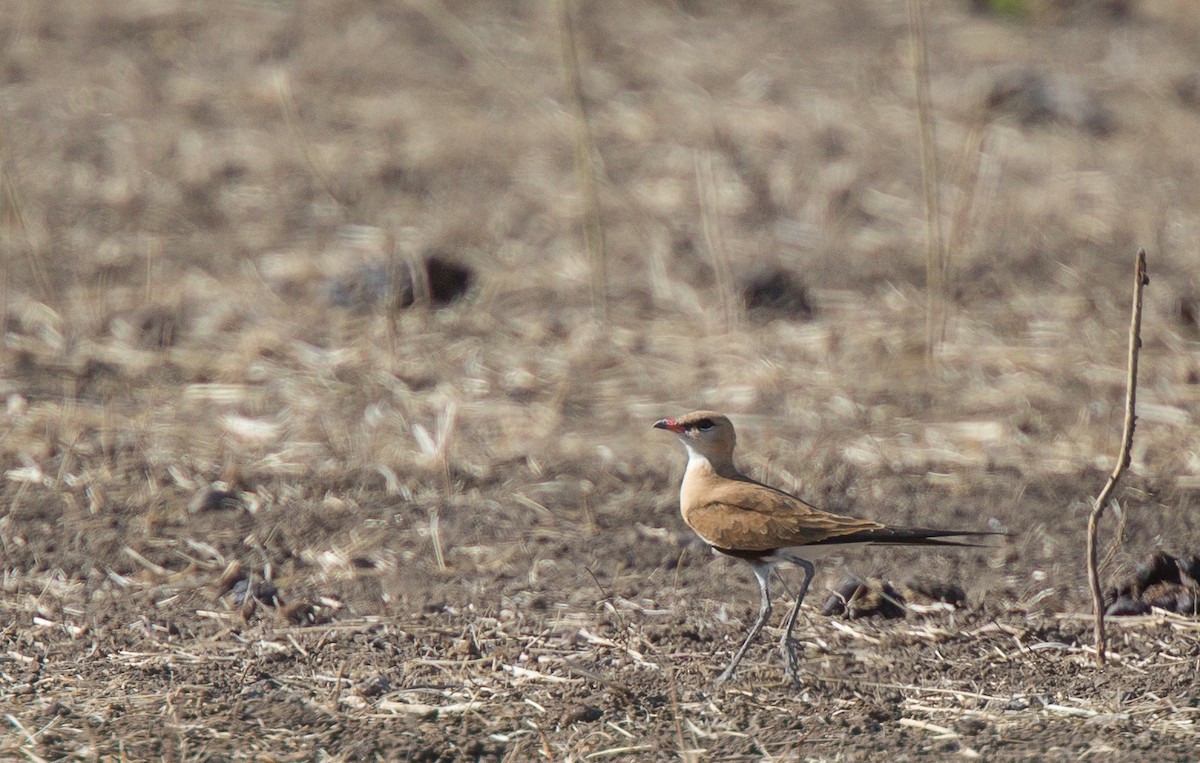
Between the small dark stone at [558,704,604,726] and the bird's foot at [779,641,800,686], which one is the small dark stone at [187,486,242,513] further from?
the bird's foot at [779,641,800,686]

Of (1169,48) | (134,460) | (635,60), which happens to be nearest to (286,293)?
(134,460)

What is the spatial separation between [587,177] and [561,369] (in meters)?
0.98

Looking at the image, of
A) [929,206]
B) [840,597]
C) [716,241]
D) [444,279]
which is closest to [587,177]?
[444,279]

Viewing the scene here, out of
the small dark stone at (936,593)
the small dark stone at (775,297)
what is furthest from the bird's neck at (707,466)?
the small dark stone at (775,297)

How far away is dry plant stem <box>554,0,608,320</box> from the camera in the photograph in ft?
23.3

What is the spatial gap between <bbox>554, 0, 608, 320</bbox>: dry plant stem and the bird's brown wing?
287 centimetres

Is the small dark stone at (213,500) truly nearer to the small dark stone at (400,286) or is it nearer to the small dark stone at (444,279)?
the small dark stone at (400,286)

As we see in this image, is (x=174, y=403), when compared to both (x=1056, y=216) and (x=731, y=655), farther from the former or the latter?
(x=1056, y=216)

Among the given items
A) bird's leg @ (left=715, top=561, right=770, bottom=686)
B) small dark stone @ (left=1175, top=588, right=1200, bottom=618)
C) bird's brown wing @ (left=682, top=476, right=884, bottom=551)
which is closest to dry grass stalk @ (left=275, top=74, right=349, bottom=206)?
bird's brown wing @ (left=682, top=476, right=884, bottom=551)

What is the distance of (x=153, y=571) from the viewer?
18.0 ft

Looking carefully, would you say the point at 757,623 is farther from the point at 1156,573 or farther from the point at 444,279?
the point at 444,279

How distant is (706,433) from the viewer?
5.15 m

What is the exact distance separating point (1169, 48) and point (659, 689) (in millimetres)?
8865

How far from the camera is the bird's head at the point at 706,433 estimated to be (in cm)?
513
